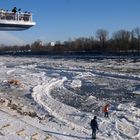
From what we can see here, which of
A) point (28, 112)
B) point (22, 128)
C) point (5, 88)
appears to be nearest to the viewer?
point (22, 128)

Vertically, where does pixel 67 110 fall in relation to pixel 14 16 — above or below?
below

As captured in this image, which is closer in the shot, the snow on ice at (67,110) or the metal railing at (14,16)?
the snow on ice at (67,110)

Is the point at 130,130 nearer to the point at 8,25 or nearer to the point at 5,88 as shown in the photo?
the point at 8,25

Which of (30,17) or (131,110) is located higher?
(30,17)

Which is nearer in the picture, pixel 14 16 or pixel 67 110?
pixel 67 110

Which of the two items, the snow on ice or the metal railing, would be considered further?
the metal railing

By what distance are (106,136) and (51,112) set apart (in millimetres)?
6470

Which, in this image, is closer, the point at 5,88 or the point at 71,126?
the point at 71,126

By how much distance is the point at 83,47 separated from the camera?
13412cm

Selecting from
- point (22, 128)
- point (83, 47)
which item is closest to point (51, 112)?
point (22, 128)

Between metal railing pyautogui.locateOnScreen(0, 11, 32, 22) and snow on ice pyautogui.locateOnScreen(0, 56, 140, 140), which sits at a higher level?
metal railing pyautogui.locateOnScreen(0, 11, 32, 22)

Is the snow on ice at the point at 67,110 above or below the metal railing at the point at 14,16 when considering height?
below

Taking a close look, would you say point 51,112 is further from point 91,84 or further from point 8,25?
point 91,84

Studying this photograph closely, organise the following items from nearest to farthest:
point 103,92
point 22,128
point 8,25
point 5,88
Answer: point 22,128, point 8,25, point 103,92, point 5,88
